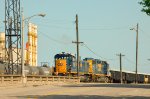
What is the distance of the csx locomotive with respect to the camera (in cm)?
6669

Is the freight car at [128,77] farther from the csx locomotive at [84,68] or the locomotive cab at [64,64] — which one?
the locomotive cab at [64,64]

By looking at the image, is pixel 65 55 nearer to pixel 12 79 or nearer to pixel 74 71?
pixel 74 71

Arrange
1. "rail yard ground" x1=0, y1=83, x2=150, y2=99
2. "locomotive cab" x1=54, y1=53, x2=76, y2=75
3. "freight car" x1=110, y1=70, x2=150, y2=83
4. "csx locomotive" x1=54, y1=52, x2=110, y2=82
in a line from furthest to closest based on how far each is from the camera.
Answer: "freight car" x1=110, y1=70, x2=150, y2=83
"csx locomotive" x1=54, y1=52, x2=110, y2=82
"locomotive cab" x1=54, y1=53, x2=76, y2=75
"rail yard ground" x1=0, y1=83, x2=150, y2=99

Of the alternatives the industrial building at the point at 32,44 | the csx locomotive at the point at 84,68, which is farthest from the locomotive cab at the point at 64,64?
the industrial building at the point at 32,44

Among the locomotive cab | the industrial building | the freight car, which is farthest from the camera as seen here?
the industrial building

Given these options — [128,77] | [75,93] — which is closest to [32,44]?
[128,77]

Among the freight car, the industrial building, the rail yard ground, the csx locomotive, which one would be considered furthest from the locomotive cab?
the industrial building

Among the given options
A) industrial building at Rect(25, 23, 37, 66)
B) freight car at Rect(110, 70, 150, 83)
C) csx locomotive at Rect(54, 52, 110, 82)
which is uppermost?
industrial building at Rect(25, 23, 37, 66)

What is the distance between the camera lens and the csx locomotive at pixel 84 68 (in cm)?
6669

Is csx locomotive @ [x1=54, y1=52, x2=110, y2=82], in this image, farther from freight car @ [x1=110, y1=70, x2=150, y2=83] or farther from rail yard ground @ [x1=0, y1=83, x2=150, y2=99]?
rail yard ground @ [x1=0, y1=83, x2=150, y2=99]

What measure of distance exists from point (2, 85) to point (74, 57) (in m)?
32.1

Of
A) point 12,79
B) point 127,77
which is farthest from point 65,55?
point 127,77

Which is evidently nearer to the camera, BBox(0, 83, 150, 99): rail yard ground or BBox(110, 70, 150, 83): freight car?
BBox(0, 83, 150, 99): rail yard ground

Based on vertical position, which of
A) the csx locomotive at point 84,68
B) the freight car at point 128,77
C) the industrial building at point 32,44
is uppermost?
the industrial building at point 32,44
